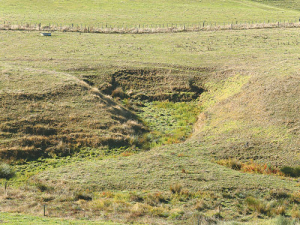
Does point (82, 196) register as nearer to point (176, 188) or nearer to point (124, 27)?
point (176, 188)

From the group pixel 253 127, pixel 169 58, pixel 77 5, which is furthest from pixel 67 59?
pixel 77 5

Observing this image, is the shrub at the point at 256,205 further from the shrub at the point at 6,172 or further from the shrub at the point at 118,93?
the shrub at the point at 118,93

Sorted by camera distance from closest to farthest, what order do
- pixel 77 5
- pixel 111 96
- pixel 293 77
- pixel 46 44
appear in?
pixel 293 77 < pixel 111 96 < pixel 46 44 < pixel 77 5

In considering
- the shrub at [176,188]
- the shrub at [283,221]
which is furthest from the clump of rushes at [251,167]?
the shrub at [283,221]

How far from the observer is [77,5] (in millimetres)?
94938

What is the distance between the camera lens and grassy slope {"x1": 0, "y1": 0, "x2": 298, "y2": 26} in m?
79.2

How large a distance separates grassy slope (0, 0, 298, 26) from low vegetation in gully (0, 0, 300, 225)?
44.6ft

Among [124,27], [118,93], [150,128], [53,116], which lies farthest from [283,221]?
[124,27]

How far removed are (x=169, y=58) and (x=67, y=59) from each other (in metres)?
15.0

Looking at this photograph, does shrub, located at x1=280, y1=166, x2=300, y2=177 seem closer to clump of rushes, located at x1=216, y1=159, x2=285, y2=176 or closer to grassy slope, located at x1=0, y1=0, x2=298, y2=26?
clump of rushes, located at x1=216, y1=159, x2=285, y2=176

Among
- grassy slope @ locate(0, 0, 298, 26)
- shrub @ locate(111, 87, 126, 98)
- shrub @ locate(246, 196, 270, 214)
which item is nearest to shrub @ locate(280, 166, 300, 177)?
shrub @ locate(246, 196, 270, 214)

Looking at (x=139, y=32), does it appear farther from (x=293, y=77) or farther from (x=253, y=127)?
(x=253, y=127)

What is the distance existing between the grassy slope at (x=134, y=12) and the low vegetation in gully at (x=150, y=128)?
1360cm

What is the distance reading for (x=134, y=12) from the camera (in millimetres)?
88125
